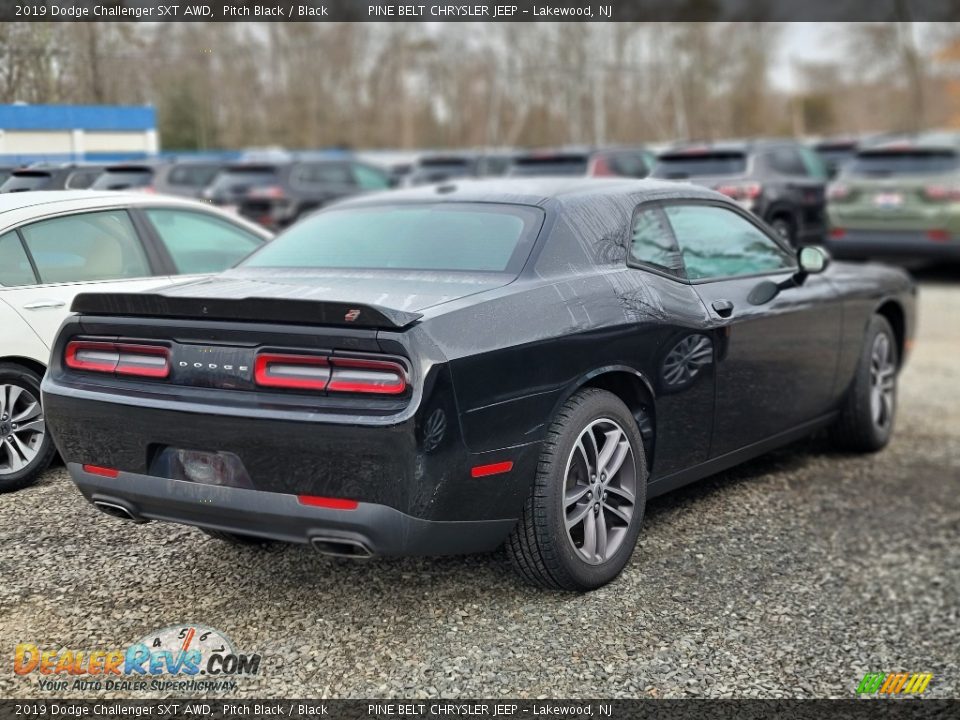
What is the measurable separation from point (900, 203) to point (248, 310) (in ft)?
40.0

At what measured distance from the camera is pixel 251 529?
12.5 ft

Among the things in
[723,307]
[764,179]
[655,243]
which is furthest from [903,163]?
[655,243]

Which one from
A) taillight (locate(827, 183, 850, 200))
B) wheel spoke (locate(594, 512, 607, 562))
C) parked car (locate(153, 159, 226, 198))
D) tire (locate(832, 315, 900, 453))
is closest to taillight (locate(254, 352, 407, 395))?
wheel spoke (locate(594, 512, 607, 562))

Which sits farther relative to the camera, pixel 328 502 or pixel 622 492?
pixel 622 492

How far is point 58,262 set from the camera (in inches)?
209

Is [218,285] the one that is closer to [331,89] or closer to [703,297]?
[703,297]

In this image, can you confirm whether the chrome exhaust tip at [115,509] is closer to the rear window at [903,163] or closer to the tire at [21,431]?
the tire at [21,431]

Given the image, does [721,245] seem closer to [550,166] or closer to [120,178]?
[120,178]

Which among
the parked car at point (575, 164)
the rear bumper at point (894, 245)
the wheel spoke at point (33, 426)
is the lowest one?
the rear bumper at point (894, 245)

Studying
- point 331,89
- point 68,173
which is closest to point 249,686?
point 68,173

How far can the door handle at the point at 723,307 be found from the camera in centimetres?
507

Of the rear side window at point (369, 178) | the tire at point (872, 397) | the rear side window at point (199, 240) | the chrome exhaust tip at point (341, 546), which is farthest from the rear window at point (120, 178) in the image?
the rear side window at point (369, 178)

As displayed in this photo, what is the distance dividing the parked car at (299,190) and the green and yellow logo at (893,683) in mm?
13946

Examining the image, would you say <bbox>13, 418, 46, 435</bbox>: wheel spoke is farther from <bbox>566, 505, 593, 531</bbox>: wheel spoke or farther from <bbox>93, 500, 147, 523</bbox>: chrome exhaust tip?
<bbox>566, 505, 593, 531</bbox>: wheel spoke
